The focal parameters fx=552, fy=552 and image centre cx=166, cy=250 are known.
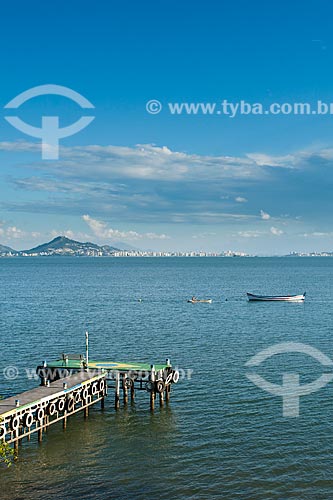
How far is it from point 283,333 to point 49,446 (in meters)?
49.2

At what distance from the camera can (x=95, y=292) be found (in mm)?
149750

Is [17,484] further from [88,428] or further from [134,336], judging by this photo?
[134,336]

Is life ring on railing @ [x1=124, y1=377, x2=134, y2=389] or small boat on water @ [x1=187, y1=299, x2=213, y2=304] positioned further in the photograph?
small boat on water @ [x1=187, y1=299, x2=213, y2=304]

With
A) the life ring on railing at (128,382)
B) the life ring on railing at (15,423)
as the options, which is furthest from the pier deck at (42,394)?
the life ring on railing at (128,382)

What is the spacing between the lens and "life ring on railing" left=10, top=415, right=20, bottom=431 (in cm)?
3466

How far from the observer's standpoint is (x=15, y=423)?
A: 3497cm

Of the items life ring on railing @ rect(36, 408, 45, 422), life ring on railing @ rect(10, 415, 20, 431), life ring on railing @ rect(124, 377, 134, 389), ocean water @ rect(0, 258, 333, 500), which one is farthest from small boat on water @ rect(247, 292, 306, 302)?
life ring on railing @ rect(10, 415, 20, 431)

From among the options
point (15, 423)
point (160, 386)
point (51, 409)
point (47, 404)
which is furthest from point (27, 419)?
point (160, 386)

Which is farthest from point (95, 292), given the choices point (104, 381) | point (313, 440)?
point (313, 440)

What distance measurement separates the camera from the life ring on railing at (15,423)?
114ft

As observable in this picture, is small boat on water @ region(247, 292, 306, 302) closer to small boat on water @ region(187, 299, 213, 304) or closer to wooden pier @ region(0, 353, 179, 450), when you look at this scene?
small boat on water @ region(187, 299, 213, 304)

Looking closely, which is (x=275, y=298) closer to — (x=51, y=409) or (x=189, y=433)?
(x=189, y=433)

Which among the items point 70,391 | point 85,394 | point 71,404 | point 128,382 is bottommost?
point 71,404

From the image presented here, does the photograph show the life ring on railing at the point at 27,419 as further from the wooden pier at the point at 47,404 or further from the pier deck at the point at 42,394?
the pier deck at the point at 42,394
